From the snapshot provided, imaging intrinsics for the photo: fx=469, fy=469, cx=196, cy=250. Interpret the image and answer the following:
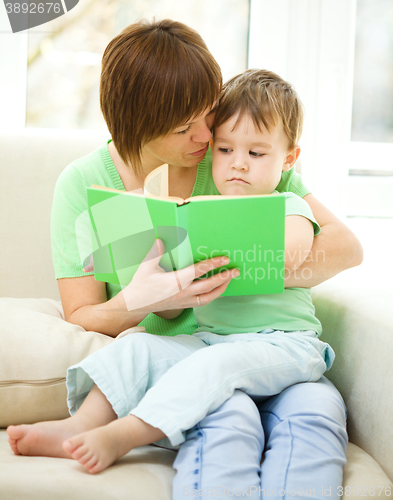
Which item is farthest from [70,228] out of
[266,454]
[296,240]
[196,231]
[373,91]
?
[373,91]

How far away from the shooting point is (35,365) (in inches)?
34.1

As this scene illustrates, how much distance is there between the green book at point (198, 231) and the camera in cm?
79

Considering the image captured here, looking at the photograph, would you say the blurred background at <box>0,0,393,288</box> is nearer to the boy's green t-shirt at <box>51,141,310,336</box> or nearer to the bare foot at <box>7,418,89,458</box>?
the boy's green t-shirt at <box>51,141,310,336</box>

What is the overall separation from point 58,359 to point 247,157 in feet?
1.85

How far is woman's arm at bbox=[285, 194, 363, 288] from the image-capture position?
1.01 m

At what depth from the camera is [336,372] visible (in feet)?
3.33

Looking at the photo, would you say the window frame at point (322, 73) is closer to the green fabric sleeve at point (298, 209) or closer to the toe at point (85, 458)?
the green fabric sleeve at point (298, 209)

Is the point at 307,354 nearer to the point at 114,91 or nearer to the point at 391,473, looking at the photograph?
the point at 391,473

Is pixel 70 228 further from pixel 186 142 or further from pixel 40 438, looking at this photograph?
pixel 40 438

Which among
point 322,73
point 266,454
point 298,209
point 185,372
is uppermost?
point 322,73

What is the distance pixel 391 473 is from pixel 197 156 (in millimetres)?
722

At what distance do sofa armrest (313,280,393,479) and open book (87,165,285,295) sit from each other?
199mm

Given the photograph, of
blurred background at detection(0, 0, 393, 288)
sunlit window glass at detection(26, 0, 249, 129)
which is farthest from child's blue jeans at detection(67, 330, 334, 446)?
sunlit window glass at detection(26, 0, 249, 129)

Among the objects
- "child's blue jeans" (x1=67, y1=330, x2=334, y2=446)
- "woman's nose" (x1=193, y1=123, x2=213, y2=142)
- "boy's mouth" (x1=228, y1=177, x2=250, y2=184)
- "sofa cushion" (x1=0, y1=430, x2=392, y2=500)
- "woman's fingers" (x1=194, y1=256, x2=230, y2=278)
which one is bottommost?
"sofa cushion" (x1=0, y1=430, x2=392, y2=500)
